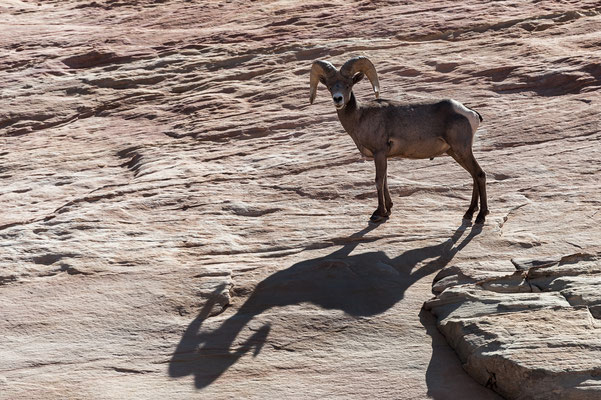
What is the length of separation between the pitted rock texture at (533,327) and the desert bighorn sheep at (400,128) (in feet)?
7.73

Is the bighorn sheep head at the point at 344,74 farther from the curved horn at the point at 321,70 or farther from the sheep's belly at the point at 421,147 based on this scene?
the sheep's belly at the point at 421,147

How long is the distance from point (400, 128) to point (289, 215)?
182 centimetres

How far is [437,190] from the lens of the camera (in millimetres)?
11969

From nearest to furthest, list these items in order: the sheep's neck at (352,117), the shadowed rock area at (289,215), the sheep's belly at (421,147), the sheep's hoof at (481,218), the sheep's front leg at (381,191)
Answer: the shadowed rock area at (289,215), the sheep's hoof at (481,218), the sheep's front leg at (381,191), the sheep's belly at (421,147), the sheep's neck at (352,117)

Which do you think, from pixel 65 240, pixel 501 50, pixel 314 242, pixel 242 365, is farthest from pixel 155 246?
pixel 501 50

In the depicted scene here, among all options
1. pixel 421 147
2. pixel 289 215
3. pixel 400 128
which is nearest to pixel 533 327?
pixel 421 147

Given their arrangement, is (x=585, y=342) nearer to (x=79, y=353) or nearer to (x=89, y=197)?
(x=79, y=353)

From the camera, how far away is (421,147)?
1133cm

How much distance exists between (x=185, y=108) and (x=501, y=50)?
601cm

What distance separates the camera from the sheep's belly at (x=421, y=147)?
11312 mm

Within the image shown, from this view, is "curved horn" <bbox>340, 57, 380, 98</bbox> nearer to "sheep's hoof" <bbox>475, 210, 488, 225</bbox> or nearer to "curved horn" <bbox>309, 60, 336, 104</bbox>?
"curved horn" <bbox>309, 60, 336, 104</bbox>

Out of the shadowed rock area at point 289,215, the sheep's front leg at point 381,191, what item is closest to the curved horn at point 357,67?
the sheep's front leg at point 381,191

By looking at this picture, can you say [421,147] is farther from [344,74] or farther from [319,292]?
[319,292]

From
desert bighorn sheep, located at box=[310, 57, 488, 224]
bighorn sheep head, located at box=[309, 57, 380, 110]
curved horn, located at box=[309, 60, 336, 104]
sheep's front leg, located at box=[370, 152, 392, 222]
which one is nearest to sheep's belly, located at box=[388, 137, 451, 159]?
desert bighorn sheep, located at box=[310, 57, 488, 224]
